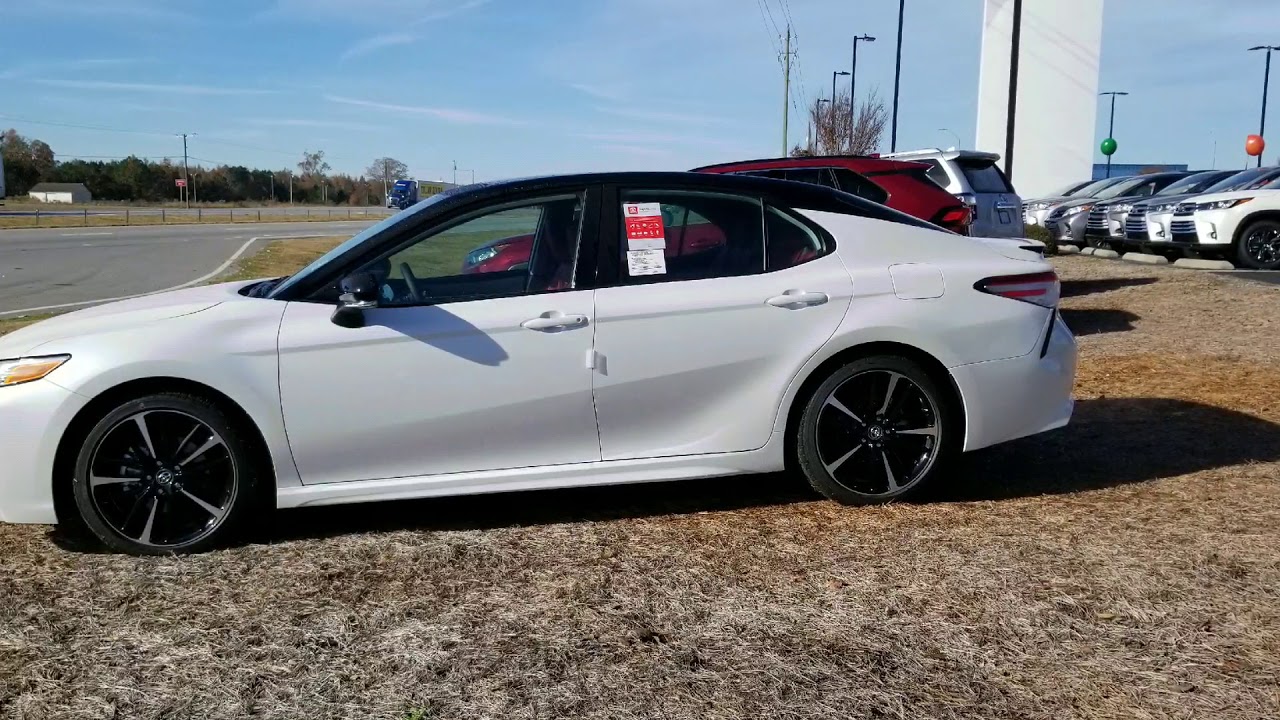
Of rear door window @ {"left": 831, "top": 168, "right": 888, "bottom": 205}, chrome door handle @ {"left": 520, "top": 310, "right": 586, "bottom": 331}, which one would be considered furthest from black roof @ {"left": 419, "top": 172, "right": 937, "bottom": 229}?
rear door window @ {"left": 831, "top": 168, "right": 888, "bottom": 205}

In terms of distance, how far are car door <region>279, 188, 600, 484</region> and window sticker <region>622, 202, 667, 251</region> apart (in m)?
0.32

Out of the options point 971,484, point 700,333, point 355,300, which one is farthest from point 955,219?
point 355,300

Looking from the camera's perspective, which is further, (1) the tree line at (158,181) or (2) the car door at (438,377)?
(1) the tree line at (158,181)

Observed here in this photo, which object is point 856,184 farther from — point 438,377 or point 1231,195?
point 1231,195

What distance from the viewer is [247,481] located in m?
4.23

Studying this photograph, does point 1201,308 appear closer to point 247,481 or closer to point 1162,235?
point 1162,235

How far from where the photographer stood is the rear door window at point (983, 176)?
1184cm

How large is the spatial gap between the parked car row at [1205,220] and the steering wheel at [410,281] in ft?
31.8

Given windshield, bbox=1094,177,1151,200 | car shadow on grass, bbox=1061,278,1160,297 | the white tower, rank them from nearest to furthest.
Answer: car shadow on grass, bbox=1061,278,1160,297
windshield, bbox=1094,177,1151,200
the white tower

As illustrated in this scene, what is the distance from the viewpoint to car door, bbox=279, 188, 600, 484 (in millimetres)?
4262

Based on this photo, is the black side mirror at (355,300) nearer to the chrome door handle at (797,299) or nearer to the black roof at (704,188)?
the black roof at (704,188)

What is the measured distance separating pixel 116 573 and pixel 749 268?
2.77 metres

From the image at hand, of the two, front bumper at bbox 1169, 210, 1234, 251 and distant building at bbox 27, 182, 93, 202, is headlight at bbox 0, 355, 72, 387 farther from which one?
distant building at bbox 27, 182, 93, 202

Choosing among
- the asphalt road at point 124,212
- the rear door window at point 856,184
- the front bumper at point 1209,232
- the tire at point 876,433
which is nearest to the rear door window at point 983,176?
the rear door window at point 856,184
